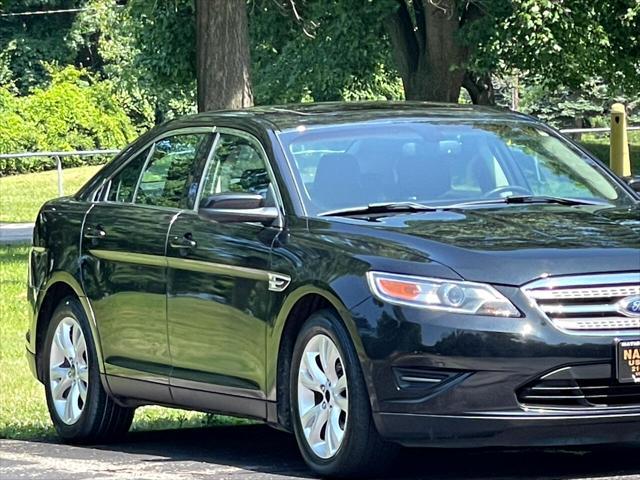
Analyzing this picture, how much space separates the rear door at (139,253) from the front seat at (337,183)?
32.6 inches

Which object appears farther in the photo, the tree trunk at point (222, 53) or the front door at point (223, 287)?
the tree trunk at point (222, 53)

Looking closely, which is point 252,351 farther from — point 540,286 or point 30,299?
point 30,299

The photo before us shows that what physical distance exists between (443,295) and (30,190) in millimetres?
31717

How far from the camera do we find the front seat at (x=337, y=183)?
7.30 m

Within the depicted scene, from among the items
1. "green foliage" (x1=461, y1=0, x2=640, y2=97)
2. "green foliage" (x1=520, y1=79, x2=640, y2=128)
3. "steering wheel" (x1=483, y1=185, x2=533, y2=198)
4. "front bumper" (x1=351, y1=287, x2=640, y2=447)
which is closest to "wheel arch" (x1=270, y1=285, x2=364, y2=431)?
"front bumper" (x1=351, y1=287, x2=640, y2=447)

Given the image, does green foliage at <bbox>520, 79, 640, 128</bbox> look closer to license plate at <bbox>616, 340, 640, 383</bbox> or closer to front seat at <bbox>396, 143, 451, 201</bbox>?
front seat at <bbox>396, 143, 451, 201</bbox>

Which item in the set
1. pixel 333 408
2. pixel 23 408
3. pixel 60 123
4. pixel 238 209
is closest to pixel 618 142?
pixel 23 408

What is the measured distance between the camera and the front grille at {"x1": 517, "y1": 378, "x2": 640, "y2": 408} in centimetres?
625

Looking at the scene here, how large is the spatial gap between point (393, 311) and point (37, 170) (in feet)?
123

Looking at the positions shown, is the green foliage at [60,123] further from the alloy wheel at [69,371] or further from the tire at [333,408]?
the tire at [333,408]

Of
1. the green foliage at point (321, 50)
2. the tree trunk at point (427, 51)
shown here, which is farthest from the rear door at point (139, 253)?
the tree trunk at point (427, 51)

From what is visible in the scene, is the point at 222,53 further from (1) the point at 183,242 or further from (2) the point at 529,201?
(2) the point at 529,201

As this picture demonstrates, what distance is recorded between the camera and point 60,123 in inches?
1774

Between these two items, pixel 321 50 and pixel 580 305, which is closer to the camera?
pixel 580 305
